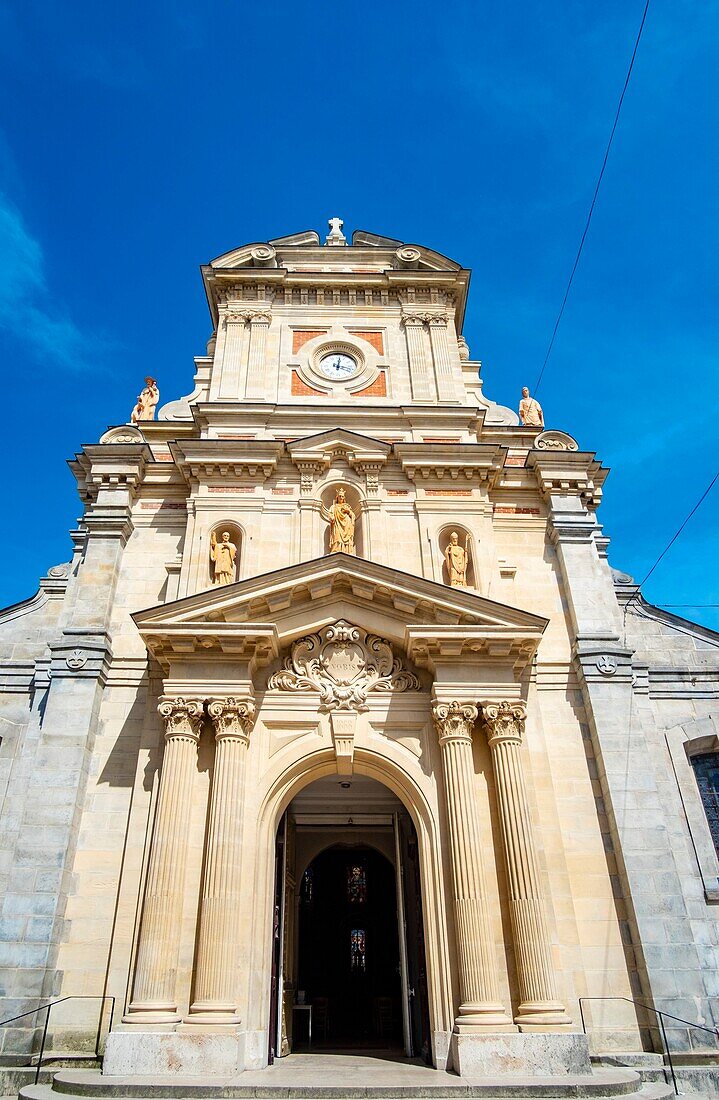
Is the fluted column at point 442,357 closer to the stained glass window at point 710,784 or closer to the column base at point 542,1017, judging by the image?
the stained glass window at point 710,784

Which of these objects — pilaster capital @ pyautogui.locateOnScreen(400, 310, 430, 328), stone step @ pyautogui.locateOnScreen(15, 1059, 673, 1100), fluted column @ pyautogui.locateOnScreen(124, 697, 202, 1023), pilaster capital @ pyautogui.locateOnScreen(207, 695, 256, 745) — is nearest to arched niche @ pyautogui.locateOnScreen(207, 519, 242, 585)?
pilaster capital @ pyautogui.locateOnScreen(207, 695, 256, 745)

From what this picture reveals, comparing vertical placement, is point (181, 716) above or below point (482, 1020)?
above

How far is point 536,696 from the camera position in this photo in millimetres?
13703

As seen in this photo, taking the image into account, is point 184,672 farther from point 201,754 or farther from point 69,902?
point 69,902

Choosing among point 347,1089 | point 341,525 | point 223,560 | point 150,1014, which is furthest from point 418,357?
point 347,1089

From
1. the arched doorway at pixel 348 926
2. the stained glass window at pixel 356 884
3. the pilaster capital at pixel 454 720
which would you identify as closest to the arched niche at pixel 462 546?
the pilaster capital at pixel 454 720

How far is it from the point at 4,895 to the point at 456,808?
23.6 feet

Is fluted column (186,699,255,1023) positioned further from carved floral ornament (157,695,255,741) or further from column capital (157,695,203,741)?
column capital (157,695,203,741)

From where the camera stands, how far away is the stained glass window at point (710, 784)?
13.4m

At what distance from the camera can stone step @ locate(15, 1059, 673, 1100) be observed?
28.4 feet

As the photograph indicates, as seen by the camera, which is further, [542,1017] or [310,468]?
[310,468]

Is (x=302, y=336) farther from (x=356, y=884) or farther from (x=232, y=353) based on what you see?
(x=356, y=884)

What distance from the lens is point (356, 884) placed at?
22406 mm

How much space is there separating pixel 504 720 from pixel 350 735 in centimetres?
257
